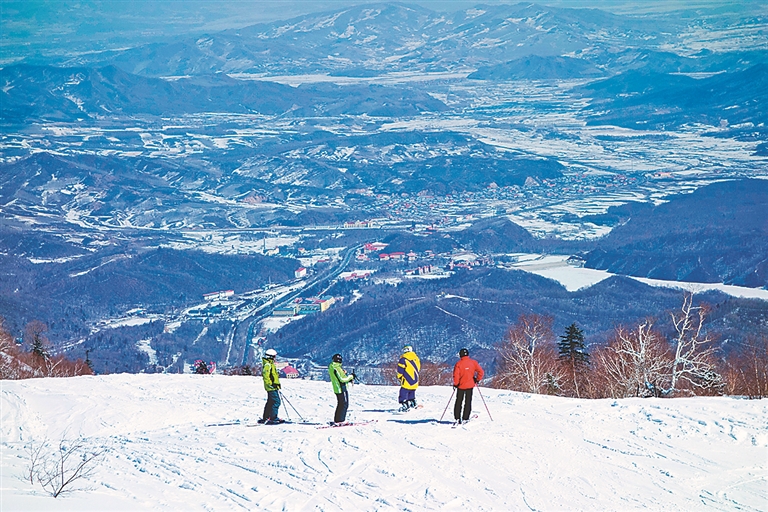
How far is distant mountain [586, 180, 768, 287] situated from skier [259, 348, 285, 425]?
154ft

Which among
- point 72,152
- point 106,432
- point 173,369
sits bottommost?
point 173,369

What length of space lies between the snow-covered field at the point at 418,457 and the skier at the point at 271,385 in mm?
448

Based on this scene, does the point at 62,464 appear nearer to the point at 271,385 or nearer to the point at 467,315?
the point at 271,385

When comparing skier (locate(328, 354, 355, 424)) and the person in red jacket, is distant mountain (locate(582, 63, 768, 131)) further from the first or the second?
skier (locate(328, 354, 355, 424))

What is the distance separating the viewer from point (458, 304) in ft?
172

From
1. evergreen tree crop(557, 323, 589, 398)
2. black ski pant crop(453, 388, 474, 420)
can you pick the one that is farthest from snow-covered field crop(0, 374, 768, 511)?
evergreen tree crop(557, 323, 589, 398)

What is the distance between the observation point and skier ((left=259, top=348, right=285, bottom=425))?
540 inches

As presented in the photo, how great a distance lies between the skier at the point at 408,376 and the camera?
14.2 metres

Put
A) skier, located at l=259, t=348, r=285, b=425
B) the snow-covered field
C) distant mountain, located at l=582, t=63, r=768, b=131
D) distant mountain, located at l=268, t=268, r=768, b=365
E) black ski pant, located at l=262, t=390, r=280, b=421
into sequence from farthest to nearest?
distant mountain, located at l=582, t=63, r=768, b=131, distant mountain, located at l=268, t=268, r=768, b=365, black ski pant, located at l=262, t=390, r=280, b=421, skier, located at l=259, t=348, r=285, b=425, the snow-covered field

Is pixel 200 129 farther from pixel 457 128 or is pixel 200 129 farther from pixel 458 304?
pixel 458 304

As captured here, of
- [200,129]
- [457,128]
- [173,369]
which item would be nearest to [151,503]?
[173,369]

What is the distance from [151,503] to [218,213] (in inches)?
3294

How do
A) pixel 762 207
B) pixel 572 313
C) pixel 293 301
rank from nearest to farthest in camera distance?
1. pixel 572 313
2. pixel 293 301
3. pixel 762 207

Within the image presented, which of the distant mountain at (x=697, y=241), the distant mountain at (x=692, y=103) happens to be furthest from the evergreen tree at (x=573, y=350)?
the distant mountain at (x=692, y=103)
